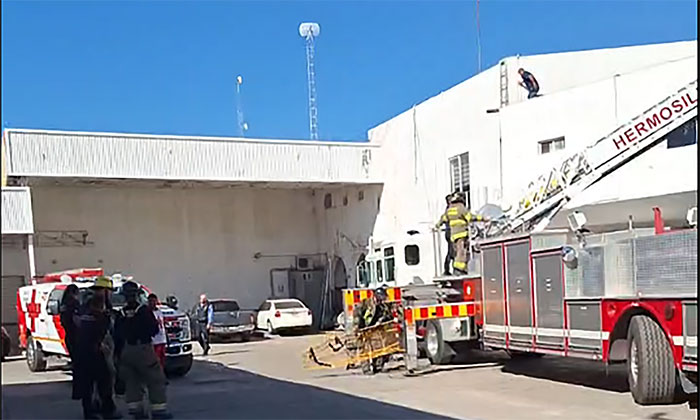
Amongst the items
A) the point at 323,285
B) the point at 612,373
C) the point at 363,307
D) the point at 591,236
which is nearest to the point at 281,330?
the point at 323,285

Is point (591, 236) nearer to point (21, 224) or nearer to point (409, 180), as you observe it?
point (409, 180)

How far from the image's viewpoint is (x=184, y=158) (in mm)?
28859

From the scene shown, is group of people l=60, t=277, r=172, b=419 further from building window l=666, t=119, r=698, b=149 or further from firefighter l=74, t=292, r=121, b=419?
building window l=666, t=119, r=698, b=149

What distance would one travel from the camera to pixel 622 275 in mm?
A: 11055

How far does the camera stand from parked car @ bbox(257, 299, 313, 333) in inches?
1162

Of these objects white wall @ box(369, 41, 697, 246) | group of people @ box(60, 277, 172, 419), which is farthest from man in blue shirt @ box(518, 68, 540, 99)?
group of people @ box(60, 277, 172, 419)

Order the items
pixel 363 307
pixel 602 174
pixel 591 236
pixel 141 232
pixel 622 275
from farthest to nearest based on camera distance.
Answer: pixel 141 232 < pixel 363 307 < pixel 602 174 < pixel 591 236 < pixel 622 275

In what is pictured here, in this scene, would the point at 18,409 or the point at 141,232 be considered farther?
the point at 141,232

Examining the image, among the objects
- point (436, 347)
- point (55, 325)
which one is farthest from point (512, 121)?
point (55, 325)

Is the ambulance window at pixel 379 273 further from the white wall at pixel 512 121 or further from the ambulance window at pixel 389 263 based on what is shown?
the white wall at pixel 512 121

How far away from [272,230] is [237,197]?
1.96 meters

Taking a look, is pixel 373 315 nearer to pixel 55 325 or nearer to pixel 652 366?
pixel 55 325

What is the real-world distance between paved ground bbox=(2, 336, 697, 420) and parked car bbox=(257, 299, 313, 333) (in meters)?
11.1

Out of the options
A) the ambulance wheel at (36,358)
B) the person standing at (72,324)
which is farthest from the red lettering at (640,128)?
the ambulance wheel at (36,358)
